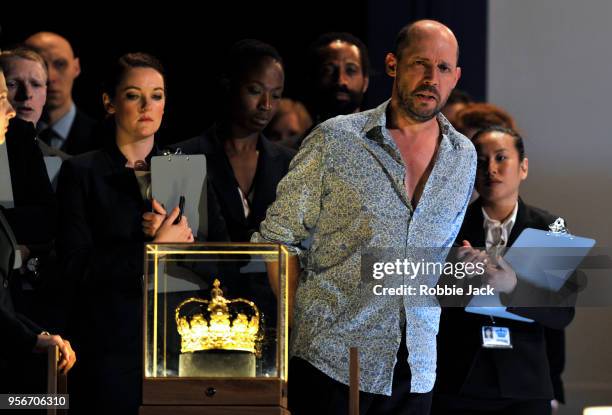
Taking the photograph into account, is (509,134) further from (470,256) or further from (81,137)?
(81,137)

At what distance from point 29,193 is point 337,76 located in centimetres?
141

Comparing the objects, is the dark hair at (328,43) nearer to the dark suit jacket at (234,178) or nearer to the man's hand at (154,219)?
the dark suit jacket at (234,178)

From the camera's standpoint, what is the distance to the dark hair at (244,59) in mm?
4520

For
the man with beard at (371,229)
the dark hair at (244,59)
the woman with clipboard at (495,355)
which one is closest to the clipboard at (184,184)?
the man with beard at (371,229)

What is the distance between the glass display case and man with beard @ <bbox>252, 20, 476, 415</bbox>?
340mm

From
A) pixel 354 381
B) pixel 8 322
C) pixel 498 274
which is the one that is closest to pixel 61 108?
pixel 498 274

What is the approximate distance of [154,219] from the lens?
3.74 metres

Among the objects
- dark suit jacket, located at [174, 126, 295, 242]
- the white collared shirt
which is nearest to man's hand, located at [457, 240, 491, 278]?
the white collared shirt

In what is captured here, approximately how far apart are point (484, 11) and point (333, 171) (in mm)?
2623

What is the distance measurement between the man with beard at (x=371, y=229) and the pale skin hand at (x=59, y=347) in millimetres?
572

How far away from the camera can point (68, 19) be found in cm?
609

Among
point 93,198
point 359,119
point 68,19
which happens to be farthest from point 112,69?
point 68,19

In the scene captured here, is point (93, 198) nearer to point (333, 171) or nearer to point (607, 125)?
point (333, 171)

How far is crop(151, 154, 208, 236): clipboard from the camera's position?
3803mm
